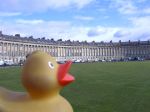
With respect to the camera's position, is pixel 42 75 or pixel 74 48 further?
pixel 74 48

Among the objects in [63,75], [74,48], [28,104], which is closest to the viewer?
[28,104]

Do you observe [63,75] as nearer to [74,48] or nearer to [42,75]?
[42,75]

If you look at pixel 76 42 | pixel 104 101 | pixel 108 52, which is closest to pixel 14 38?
pixel 76 42

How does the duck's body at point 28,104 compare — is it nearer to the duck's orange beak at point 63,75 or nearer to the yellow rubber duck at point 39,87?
the yellow rubber duck at point 39,87

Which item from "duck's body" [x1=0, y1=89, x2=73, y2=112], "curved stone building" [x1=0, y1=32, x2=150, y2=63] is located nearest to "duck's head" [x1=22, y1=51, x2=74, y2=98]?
"duck's body" [x1=0, y1=89, x2=73, y2=112]

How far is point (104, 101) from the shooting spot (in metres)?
13.6

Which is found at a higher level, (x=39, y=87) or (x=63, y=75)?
(x=63, y=75)

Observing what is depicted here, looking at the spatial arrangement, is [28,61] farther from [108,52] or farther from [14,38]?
[108,52]

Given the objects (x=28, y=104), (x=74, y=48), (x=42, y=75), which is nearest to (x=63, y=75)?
(x=42, y=75)

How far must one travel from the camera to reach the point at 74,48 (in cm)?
15012

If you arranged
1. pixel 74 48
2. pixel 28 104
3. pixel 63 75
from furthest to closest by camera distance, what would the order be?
1. pixel 74 48
2. pixel 63 75
3. pixel 28 104

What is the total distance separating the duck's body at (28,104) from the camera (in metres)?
6.46

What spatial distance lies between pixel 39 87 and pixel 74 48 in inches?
5655

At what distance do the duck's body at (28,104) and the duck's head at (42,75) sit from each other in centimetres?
12
